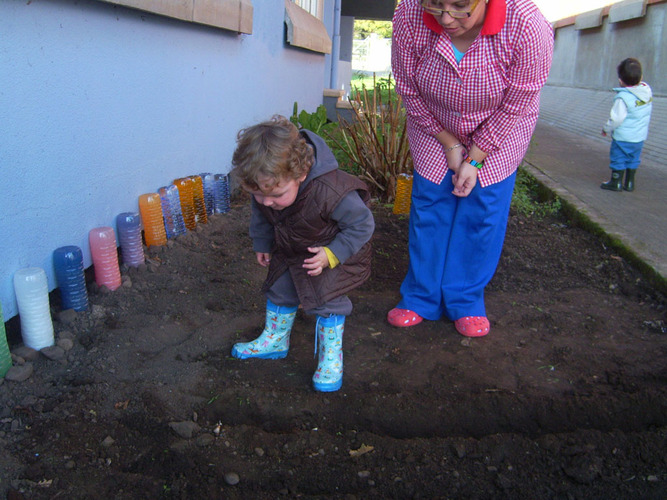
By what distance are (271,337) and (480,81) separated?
1.39 m

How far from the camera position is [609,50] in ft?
30.7

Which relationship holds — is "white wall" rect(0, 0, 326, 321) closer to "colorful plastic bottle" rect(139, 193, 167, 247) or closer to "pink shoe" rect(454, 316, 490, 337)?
"colorful plastic bottle" rect(139, 193, 167, 247)

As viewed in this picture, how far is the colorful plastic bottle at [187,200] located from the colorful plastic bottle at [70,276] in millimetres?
1131

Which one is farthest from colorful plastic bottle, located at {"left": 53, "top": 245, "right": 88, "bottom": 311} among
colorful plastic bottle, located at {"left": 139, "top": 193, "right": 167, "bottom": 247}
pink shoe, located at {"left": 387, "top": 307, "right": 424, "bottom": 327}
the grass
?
the grass

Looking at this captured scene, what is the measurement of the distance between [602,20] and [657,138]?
422 cm

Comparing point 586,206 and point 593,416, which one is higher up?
point 586,206

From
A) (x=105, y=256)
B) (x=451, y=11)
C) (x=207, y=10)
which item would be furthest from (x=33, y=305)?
(x=207, y=10)

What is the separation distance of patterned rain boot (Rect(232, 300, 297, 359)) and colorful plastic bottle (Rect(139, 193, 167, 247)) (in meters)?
1.18

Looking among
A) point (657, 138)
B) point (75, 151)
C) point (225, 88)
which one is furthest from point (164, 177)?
point (657, 138)

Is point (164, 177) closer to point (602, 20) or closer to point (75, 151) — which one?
point (75, 151)

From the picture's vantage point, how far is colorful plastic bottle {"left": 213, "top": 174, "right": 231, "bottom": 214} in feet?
13.8

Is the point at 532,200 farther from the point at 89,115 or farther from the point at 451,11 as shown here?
the point at 89,115

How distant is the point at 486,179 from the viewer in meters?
2.54

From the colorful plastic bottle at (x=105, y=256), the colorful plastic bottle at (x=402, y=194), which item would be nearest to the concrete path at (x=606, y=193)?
the colorful plastic bottle at (x=402, y=194)
